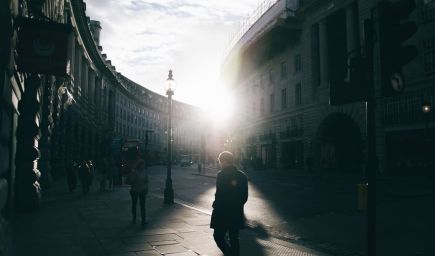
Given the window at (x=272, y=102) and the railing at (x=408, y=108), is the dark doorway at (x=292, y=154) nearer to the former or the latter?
the window at (x=272, y=102)

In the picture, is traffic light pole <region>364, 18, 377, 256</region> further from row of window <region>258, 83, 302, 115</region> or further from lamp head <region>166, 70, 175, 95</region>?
row of window <region>258, 83, 302, 115</region>

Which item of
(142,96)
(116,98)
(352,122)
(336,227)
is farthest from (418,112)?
(142,96)

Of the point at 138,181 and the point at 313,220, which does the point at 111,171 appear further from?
the point at 313,220

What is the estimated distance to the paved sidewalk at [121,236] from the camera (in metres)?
7.04

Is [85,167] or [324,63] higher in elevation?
[324,63]

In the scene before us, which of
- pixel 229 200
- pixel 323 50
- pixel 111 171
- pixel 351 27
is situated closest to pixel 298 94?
pixel 323 50

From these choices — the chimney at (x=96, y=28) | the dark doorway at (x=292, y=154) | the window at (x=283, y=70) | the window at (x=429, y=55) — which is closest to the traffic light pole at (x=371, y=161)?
the window at (x=429, y=55)

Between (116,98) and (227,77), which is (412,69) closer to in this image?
Result: (227,77)

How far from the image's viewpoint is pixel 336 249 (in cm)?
743

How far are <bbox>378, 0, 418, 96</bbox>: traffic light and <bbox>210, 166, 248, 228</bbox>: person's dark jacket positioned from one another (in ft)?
8.06

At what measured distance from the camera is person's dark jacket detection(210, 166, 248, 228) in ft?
18.1

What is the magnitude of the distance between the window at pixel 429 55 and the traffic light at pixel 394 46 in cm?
2712

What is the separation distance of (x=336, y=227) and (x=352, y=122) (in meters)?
29.0

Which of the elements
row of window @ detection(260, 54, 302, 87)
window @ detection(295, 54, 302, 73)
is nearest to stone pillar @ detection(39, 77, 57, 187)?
window @ detection(295, 54, 302, 73)
